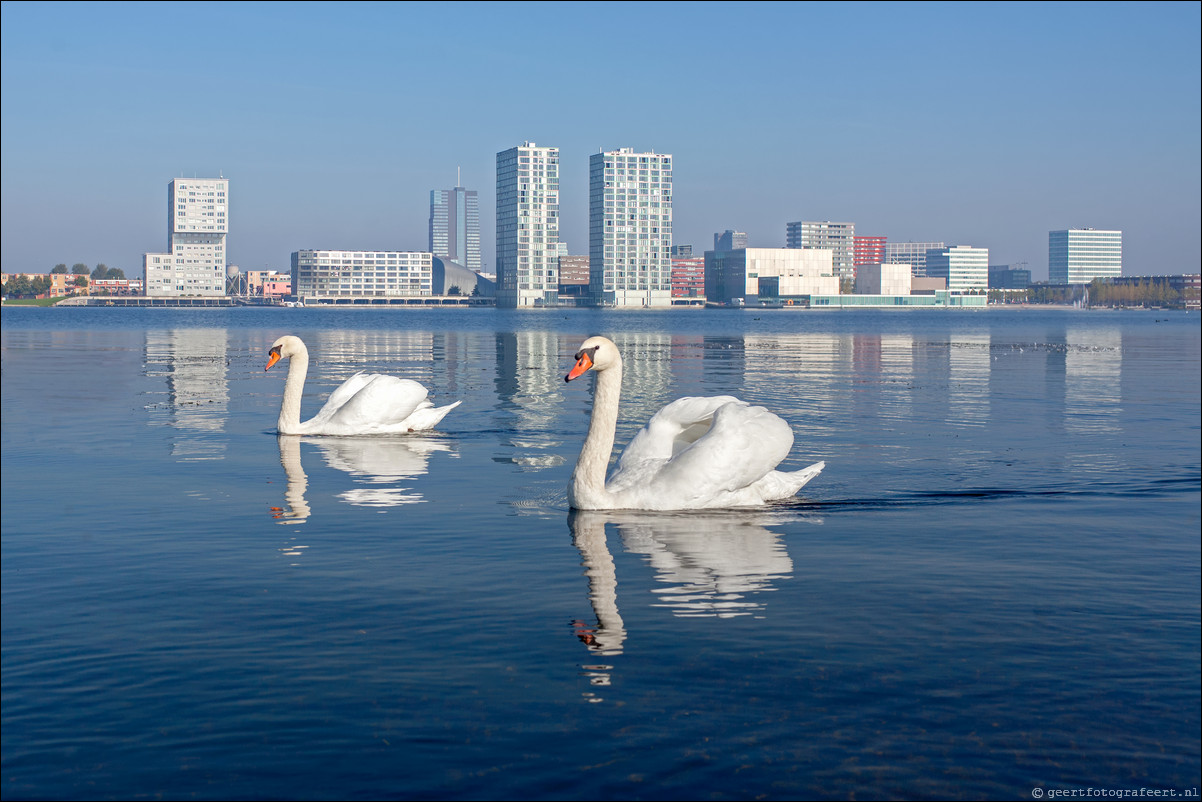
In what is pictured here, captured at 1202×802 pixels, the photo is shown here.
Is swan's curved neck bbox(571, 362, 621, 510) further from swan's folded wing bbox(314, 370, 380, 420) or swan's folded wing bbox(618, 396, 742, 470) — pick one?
swan's folded wing bbox(314, 370, 380, 420)

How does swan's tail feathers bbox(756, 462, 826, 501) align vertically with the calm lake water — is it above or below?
above

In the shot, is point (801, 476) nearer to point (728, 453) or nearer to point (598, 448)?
point (728, 453)

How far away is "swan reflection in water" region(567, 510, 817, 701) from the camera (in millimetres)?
8586

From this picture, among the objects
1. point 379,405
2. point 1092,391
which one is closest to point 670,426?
point 379,405

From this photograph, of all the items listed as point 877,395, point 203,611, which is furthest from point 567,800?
point 877,395

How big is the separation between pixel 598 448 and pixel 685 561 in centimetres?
234

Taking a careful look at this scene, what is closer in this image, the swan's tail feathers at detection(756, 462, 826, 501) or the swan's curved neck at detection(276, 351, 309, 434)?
the swan's tail feathers at detection(756, 462, 826, 501)

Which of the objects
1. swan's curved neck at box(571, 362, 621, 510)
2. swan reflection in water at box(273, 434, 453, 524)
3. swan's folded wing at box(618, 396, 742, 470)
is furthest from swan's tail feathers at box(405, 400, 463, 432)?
swan's curved neck at box(571, 362, 621, 510)

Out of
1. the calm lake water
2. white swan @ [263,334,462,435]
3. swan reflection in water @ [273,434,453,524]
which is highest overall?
white swan @ [263,334,462,435]

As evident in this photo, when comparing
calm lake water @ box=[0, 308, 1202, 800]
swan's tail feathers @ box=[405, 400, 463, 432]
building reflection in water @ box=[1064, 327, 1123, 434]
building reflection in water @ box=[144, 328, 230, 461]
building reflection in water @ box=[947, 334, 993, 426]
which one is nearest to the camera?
calm lake water @ box=[0, 308, 1202, 800]

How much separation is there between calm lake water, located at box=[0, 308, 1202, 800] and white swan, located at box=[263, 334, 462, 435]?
133 centimetres

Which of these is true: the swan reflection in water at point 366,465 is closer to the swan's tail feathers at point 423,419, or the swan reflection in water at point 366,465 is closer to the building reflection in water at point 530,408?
the swan's tail feathers at point 423,419

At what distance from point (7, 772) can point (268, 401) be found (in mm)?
21696

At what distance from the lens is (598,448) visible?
12.6 metres
